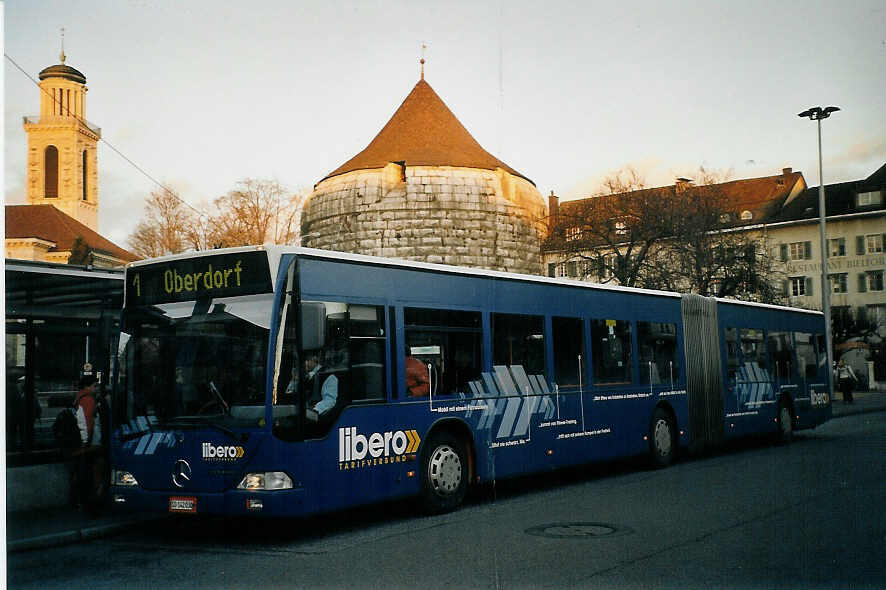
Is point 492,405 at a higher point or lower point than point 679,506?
higher

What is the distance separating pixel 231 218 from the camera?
37719 millimetres

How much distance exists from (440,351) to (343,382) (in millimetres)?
1718

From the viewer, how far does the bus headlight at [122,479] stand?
30.7 feet

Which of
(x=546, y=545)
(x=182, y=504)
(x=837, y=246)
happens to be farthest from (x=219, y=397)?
(x=837, y=246)

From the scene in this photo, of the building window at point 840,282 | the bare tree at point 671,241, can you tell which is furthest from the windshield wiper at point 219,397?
the bare tree at point 671,241

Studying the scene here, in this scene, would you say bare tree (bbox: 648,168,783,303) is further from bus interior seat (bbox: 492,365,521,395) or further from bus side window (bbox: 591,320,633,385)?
bus interior seat (bbox: 492,365,521,395)

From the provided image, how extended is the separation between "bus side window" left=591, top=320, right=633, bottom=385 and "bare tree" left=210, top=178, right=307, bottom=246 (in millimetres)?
22316

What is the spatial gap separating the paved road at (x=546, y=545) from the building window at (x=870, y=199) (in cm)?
339

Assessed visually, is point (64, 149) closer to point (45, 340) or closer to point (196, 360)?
point (45, 340)

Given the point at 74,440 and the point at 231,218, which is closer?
the point at 74,440

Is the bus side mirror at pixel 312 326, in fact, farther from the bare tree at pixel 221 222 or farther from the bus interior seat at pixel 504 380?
the bare tree at pixel 221 222

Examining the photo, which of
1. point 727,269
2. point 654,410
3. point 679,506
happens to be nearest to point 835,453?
point 654,410

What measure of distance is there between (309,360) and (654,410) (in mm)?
7720

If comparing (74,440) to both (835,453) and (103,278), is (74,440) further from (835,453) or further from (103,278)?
(835,453)
